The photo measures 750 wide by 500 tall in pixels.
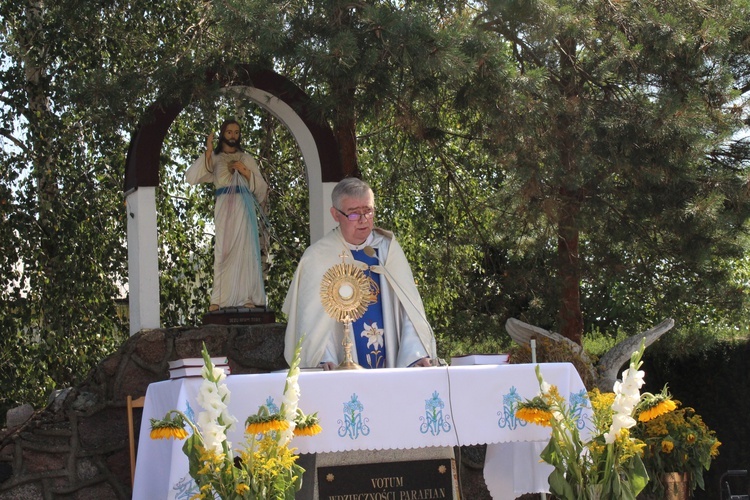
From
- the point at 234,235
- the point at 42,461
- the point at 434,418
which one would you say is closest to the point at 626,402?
the point at 434,418

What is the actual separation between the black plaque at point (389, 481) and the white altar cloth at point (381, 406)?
34 centimetres

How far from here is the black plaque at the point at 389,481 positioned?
16.0 feet

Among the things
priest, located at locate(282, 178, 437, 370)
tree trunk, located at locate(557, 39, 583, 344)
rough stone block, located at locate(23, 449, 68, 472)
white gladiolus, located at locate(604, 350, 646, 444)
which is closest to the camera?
white gladiolus, located at locate(604, 350, 646, 444)

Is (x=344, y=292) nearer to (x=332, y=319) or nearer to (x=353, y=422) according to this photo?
(x=332, y=319)

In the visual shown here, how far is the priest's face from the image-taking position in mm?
5438

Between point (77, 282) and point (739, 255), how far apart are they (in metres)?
5.48

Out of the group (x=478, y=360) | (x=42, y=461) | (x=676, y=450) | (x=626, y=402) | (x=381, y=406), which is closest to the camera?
(x=626, y=402)

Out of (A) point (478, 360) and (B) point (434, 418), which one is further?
(A) point (478, 360)

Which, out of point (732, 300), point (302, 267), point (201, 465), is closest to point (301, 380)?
point (201, 465)

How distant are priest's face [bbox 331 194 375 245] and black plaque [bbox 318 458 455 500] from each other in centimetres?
123

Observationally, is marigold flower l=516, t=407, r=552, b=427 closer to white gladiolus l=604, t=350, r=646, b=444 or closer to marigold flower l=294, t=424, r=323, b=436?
white gladiolus l=604, t=350, r=646, b=444

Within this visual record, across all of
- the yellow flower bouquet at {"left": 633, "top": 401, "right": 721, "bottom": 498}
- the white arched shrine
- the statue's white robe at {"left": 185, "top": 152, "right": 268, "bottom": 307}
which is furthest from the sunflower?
the statue's white robe at {"left": 185, "top": 152, "right": 268, "bottom": 307}

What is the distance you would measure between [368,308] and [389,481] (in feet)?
3.40

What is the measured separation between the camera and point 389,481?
498 centimetres
